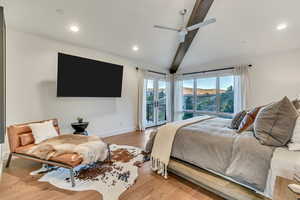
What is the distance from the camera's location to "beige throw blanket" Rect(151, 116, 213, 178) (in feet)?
7.23

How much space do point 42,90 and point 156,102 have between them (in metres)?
3.89

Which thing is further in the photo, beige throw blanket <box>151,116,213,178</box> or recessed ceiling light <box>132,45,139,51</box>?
recessed ceiling light <box>132,45,139,51</box>

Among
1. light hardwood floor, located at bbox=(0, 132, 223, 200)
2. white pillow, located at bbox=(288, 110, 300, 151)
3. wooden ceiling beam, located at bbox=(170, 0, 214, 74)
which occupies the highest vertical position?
wooden ceiling beam, located at bbox=(170, 0, 214, 74)

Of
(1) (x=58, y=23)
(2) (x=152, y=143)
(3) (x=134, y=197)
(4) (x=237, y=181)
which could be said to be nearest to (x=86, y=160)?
(3) (x=134, y=197)

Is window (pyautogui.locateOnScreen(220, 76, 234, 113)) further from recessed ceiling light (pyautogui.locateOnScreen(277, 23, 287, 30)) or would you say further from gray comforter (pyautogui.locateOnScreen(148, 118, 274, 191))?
gray comforter (pyautogui.locateOnScreen(148, 118, 274, 191))

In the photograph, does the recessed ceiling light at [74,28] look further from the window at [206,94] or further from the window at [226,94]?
the window at [226,94]

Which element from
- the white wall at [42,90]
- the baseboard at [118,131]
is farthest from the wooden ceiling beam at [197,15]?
the baseboard at [118,131]

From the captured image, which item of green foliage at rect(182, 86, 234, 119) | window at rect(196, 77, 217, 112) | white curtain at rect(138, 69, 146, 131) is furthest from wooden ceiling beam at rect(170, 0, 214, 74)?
green foliage at rect(182, 86, 234, 119)

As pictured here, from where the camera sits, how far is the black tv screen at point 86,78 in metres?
3.27

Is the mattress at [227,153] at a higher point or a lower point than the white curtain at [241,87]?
lower

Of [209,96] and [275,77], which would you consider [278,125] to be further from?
[209,96]

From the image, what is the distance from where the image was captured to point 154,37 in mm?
4020

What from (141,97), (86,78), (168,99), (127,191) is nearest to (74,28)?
(86,78)

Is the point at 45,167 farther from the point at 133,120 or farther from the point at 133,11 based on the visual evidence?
the point at 133,11
